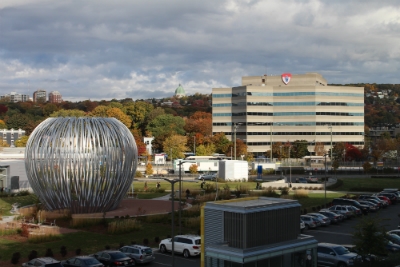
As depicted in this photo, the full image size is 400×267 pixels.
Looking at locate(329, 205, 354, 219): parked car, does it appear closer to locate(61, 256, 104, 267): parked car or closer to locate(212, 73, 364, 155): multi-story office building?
locate(61, 256, 104, 267): parked car

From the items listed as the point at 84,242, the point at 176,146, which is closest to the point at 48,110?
the point at 176,146

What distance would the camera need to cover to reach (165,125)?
408 ft

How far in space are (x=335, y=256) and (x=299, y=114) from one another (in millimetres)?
102263

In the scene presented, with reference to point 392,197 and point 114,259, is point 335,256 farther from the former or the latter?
point 392,197

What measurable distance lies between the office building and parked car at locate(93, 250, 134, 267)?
19.9 feet

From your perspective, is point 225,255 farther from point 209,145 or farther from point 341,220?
point 209,145

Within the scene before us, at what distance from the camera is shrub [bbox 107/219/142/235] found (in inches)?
1210

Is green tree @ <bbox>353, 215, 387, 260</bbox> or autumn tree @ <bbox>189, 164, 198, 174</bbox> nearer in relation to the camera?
green tree @ <bbox>353, 215, 387, 260</bbox>

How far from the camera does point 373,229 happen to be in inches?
808

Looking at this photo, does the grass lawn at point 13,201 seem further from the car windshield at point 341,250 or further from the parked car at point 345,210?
the parked car at point 345,210

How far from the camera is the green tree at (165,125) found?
122375mm

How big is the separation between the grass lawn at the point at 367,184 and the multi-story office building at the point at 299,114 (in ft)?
165

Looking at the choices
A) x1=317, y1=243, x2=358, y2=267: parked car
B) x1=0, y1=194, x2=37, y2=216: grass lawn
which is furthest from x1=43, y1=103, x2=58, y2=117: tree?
x1=317, y1=243, x2=358, y2=267: parked car

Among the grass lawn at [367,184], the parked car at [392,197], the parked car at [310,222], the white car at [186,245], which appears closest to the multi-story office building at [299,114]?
the grass lawn at [367,184]
